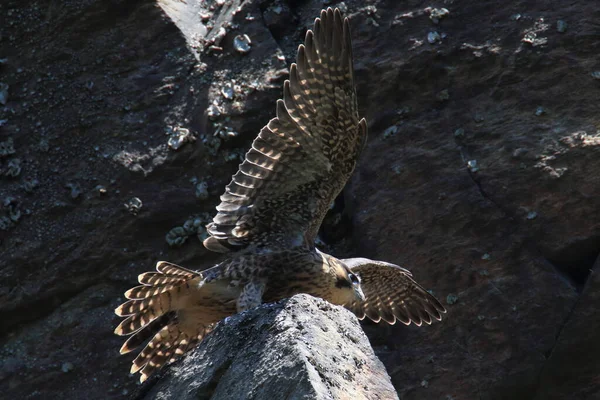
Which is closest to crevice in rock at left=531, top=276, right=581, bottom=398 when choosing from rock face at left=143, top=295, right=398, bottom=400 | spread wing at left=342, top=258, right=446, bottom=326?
spread wing at left=342, top=258, right=446, bottom=326

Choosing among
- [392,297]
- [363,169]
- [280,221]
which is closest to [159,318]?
[280,221]

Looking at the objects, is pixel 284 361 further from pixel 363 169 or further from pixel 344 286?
pixel 363 169

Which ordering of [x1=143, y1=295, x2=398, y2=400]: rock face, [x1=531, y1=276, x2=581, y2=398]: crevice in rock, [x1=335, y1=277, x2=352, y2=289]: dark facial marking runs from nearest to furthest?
[x1=143, y1=295, x2=398, y2=400]: rock face
[x1=335, y1=277, x2=352, y2=289]: dark facial marking
[x1=531, y1=276, x2=581, y2=398]: crevice in rock

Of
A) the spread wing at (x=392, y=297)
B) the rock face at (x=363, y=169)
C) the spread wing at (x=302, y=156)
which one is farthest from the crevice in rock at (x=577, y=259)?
the spread wing at (x=302, y=156)

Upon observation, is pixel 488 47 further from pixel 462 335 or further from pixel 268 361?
pixel 268 361

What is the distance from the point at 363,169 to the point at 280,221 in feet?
4.14

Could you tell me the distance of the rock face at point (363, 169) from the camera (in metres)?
5.39

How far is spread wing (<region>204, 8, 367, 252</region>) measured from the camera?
15.3ft

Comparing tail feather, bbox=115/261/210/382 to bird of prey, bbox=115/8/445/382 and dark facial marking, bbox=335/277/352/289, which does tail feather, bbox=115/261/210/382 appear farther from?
dark facial marking, bbox=335/277/352/289

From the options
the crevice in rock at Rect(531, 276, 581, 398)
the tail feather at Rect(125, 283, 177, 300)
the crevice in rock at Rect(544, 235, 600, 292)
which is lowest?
the crevice in rock at Rect(531, 276, 581, 398)

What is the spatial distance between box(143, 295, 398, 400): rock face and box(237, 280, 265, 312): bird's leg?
0.86 meters

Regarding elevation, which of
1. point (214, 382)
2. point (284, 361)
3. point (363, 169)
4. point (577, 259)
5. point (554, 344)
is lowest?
point (554, 344)

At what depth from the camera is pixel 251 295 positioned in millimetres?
4512

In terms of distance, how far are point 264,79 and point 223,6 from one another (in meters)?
0.83
